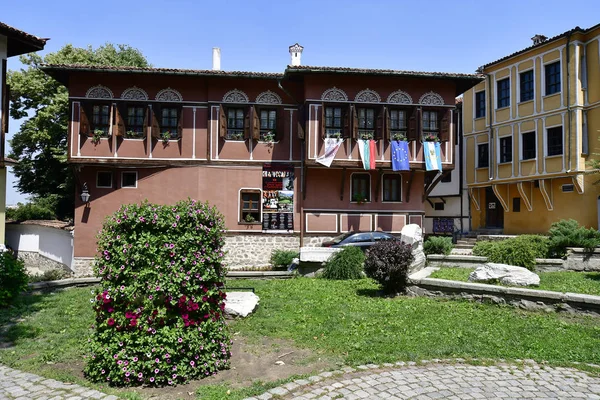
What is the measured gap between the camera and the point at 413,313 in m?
8.20

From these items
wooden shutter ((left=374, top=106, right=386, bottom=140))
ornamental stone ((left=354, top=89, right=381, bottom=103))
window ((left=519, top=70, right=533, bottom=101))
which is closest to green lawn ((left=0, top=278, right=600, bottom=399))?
wooden shutter ((left=374, top=106, right=386, bottom=140))

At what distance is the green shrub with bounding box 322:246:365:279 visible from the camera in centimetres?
1281

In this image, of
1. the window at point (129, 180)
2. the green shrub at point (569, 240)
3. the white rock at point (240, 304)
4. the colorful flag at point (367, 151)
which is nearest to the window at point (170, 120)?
the window at point (129, 180)

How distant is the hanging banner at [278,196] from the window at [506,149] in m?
12.7

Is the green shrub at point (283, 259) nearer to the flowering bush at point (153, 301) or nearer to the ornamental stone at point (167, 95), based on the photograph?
the ornamental stone at point (167, 95)

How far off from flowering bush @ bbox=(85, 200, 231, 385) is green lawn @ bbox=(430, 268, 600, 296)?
7324 mm

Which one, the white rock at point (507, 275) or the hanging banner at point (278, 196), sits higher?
the hanging banner at point (278, 196)

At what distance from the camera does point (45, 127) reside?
2575 centimetres

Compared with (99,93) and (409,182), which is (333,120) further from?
(99,93)

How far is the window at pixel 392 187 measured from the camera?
66.8 feet

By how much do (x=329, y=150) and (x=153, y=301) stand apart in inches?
555

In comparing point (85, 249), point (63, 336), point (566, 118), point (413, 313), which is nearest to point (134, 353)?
point (63, 336)

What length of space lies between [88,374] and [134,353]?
774 millimetres

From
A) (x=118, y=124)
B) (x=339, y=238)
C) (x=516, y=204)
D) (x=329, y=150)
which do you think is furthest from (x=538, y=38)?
(x=118, y=124)
